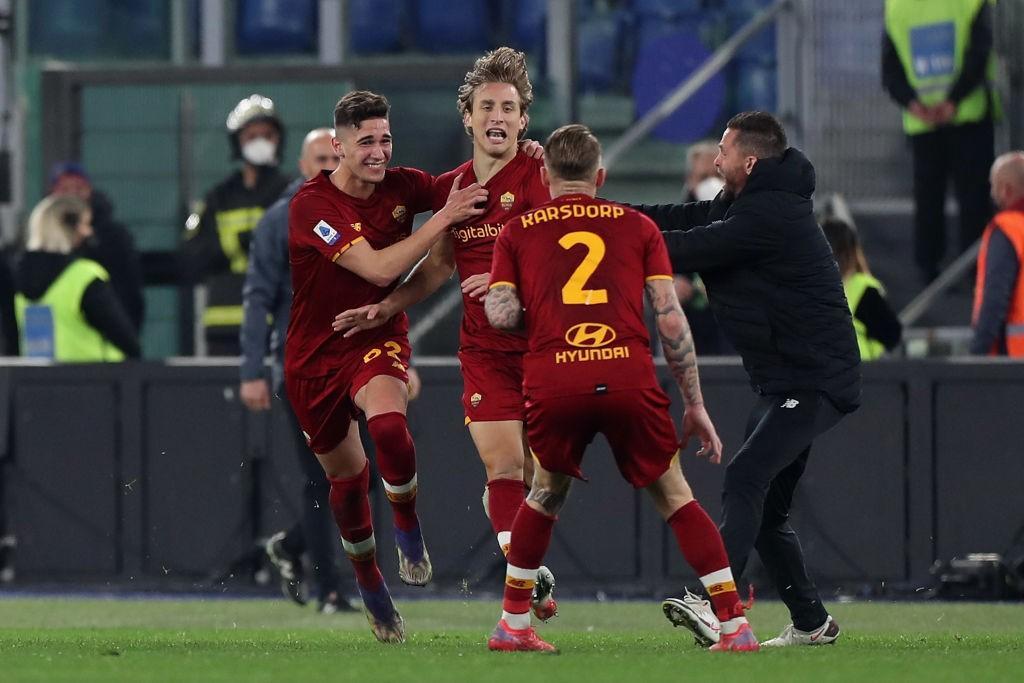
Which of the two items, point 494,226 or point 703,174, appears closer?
point 494,226

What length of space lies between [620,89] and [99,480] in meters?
6.78

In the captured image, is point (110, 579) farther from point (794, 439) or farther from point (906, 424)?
point (794, 439)

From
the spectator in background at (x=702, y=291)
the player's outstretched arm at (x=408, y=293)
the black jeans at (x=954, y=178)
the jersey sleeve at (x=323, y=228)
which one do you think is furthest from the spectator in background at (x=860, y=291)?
the jersey sleeve at (x=323, y=228)

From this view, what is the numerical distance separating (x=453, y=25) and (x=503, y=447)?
35.2 ft

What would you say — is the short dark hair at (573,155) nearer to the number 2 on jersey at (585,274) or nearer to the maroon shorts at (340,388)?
the number 2 on jersey at (585,274)

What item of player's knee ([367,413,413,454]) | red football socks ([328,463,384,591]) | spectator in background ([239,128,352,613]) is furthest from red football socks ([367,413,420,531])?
spectator in background ([239,128,352,613])

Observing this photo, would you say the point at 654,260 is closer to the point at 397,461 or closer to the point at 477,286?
the point at 477,286

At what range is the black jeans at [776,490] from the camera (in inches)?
350

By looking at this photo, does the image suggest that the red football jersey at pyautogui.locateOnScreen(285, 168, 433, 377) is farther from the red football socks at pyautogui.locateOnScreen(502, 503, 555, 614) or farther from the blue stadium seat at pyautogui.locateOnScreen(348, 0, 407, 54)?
the blue stadium seat at pyautogui.locateOnScreen(348, 0, 407, 54)

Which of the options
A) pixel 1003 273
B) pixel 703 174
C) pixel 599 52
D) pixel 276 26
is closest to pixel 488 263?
pixel 1003 273

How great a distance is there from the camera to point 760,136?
9.05m

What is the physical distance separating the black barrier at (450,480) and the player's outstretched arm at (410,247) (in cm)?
399

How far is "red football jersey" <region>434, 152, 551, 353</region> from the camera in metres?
9.14

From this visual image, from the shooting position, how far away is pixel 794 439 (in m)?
9.00
